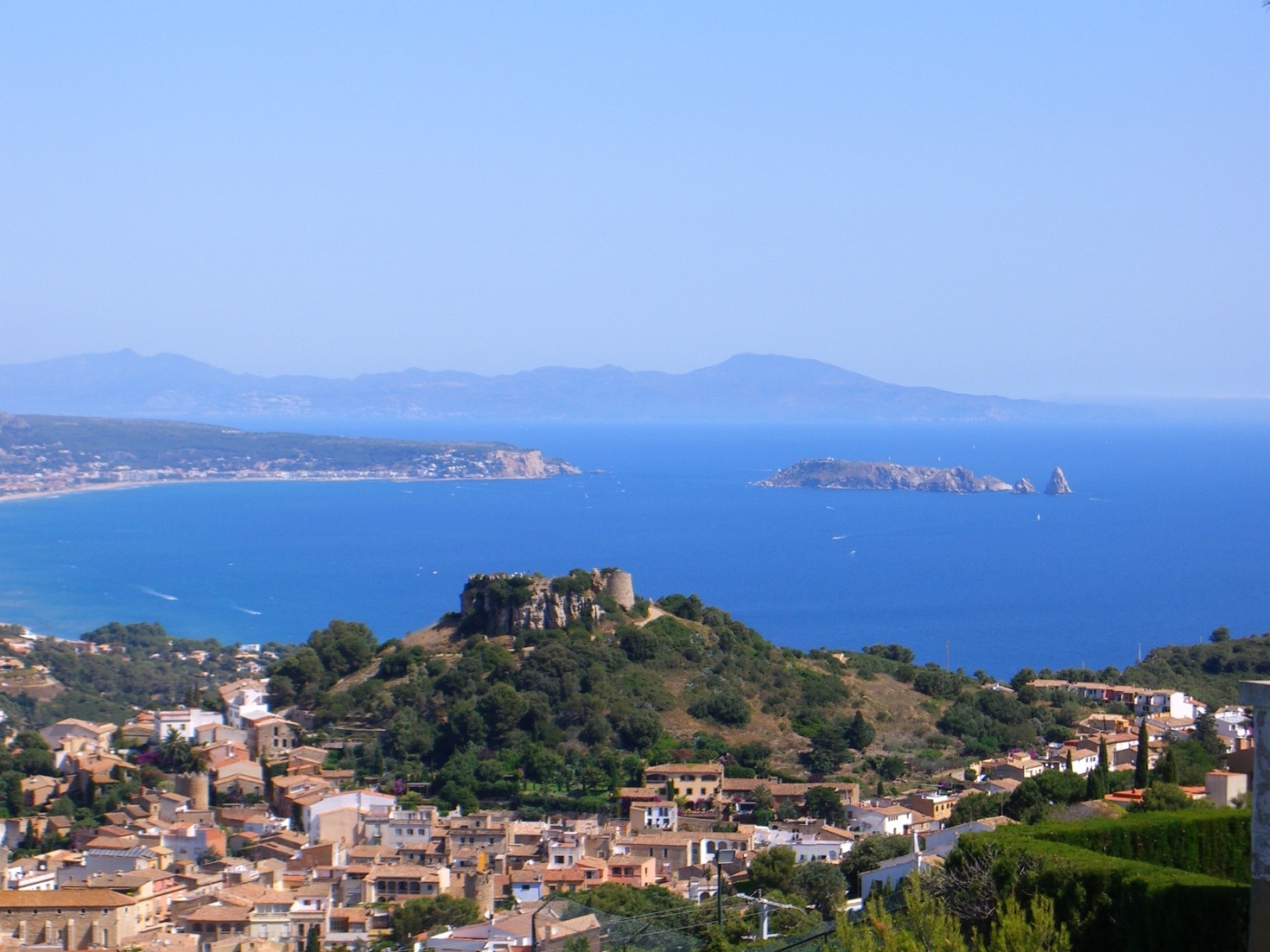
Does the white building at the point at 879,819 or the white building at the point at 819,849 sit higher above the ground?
the white building at the point at 819,849

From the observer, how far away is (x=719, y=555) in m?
74.8

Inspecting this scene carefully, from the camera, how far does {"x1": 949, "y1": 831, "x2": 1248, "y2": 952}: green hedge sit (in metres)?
7.55

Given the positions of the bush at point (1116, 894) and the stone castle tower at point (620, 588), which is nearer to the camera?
the bush at point (1116, 894)

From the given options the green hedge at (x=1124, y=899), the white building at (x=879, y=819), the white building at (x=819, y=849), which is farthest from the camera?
the white building at (x=879, y=819)

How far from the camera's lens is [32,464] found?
124 m

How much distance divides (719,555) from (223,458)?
68.7 meters

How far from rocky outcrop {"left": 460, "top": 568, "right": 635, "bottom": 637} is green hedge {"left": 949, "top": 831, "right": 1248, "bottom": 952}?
68.1 feet

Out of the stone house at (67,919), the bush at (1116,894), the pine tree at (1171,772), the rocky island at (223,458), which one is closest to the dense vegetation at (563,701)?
the stone house at (67,919)

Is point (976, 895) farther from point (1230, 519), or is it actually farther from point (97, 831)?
point (1230, 519)

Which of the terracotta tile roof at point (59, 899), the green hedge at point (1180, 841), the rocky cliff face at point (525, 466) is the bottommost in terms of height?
the rocky cliff face at point (525, 466)

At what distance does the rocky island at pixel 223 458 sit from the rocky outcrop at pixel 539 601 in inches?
3665

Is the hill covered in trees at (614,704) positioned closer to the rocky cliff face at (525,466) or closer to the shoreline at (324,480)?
the shoreline at (324,480)

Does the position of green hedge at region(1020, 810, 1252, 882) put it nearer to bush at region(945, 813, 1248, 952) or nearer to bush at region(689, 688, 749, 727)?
bush at region(945, 813, 1248, 952)

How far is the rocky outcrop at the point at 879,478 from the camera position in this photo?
361ft
